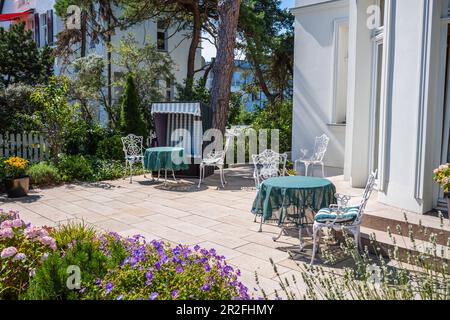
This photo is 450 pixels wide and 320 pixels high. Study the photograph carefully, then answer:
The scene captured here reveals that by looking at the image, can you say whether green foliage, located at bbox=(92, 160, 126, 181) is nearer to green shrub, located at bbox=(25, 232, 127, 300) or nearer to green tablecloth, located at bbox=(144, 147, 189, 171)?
green tablecloth, located at bbox=(144, 147, 189, 171)

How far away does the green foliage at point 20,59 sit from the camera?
1388 centimetres

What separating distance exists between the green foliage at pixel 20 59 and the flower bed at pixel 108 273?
39.5ft

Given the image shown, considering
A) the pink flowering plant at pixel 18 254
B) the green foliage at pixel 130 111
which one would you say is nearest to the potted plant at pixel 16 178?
the green foliage at pixel 130 111

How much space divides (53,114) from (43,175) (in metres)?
1.48

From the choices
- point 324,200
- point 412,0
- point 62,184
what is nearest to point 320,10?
point 412,0

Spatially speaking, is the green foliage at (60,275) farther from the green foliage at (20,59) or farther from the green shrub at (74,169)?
the green foliage at (20,59)

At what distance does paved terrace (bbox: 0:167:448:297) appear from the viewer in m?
4.79

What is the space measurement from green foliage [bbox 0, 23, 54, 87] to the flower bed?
12030mm

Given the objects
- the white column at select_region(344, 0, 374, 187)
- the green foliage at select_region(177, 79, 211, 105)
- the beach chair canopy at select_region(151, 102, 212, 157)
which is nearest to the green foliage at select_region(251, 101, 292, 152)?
the green foliage at select_region(177, 79, 211, 105)

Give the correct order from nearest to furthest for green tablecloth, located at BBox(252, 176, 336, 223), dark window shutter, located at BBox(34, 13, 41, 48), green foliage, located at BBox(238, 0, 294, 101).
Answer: green tablecloth, located at BBox(252, 176, 336, 223), green foliage, located at BBox(238, 0, 294, 101), dark window shutter, located at BBox(34, 13, 41, 48)

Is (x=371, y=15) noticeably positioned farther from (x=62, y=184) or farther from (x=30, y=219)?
(x=62, y=184)

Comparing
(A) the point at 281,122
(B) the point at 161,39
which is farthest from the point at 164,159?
(B) the point at 161,39

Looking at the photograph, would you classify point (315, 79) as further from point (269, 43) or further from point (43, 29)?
point (43, 29)
